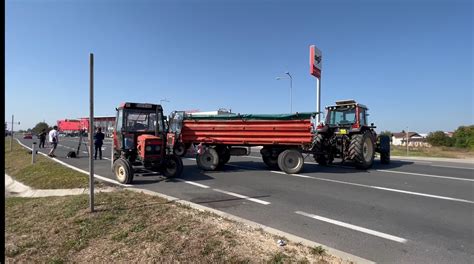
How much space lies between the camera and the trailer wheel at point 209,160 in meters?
12.8

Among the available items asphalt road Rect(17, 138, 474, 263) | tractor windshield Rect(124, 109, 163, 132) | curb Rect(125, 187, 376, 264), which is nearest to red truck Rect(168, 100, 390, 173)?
asphalt road Rect(17, 138, 474, 263)

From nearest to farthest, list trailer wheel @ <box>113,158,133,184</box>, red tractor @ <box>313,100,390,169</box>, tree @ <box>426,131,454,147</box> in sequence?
trailer wheel @ <box>113,158,133,184</box>
red tractor @ <box>313,100,390,169</box>
tree @ <box>426,131,454,147</box>

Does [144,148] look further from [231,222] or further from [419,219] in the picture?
[419,219]

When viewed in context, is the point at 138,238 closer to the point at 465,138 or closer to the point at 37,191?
the point at 37,191

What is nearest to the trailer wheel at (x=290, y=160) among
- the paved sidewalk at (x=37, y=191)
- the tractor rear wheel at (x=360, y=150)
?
the tractor rear wheel at (x=360, y=150)

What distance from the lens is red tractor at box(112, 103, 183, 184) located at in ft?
32.7

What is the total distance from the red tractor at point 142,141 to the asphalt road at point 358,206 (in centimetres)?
52

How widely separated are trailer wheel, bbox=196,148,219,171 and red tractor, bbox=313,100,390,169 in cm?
397

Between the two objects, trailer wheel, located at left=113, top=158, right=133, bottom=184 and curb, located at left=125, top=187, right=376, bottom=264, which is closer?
curb, located at left=125, top=187, right=376, bottom=264

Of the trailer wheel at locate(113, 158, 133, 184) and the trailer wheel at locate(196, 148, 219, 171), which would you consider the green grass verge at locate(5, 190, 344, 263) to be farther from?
the trailer wheel at locate(196, 148, 219, 171)

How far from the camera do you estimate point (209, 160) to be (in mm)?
12945

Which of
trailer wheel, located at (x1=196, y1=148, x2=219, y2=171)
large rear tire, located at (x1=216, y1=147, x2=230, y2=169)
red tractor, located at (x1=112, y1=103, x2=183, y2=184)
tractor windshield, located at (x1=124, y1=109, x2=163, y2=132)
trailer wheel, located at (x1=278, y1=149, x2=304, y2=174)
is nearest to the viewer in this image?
red tractor, located at (x1=112, y1=103, x2=183, y2=184)

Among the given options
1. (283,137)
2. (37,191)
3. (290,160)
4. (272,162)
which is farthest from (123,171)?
(272,162)

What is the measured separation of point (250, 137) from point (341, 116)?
4731 millimetres
